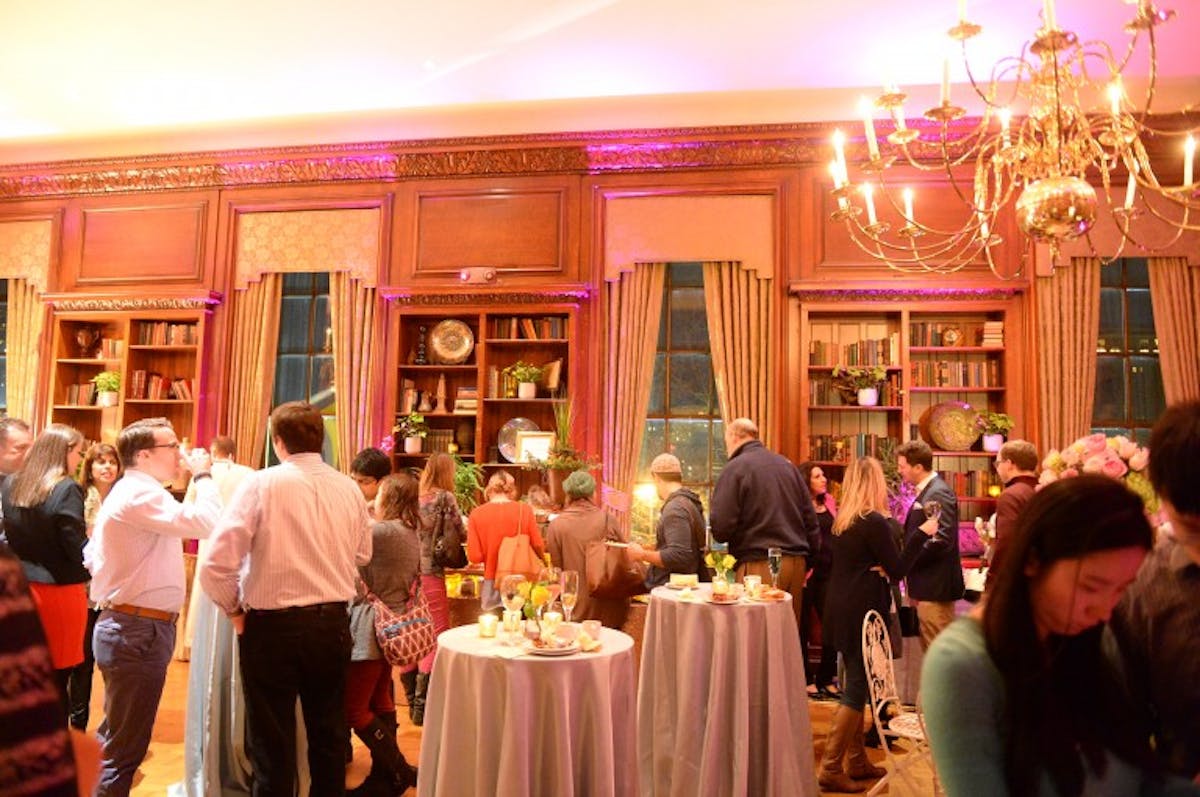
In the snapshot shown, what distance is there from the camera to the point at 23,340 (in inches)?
327

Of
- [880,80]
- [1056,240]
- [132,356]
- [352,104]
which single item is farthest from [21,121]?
[1056,240]

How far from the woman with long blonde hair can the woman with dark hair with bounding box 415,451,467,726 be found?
2.21 metres

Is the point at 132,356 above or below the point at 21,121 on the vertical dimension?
below

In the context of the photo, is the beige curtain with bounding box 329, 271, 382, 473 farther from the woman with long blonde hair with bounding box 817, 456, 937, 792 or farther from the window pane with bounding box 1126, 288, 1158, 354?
the window pane with bounding box 1126, 288, 1158, 354

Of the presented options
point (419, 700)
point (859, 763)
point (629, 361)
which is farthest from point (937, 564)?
point (629, 361)

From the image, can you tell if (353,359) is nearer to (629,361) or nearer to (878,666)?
(629,361)

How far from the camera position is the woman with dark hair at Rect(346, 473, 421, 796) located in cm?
375

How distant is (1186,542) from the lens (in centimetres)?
142

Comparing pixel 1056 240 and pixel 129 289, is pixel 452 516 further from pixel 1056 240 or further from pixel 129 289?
pixel 129 289

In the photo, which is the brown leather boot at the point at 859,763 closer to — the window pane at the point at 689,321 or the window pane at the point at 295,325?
the window pane at the point at 689,321

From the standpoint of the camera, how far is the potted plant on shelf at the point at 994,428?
21.7ft

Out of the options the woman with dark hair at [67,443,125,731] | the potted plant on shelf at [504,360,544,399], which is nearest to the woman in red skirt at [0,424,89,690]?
the woman with dark hair at [67,443,125,731]

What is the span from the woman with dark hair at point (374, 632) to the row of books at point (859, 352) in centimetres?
411

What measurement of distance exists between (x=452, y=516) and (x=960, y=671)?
13.7 ft
